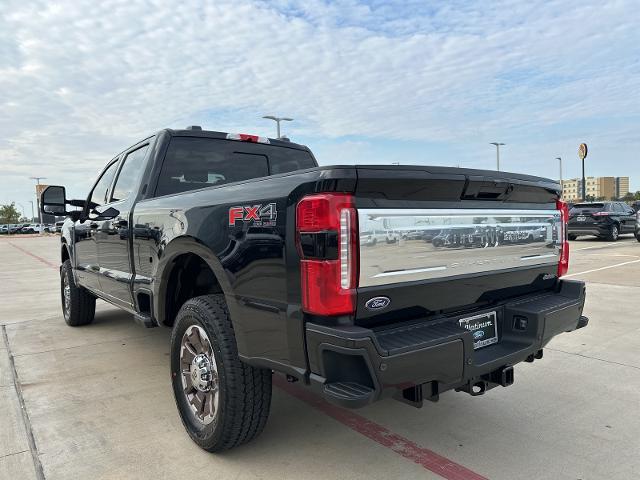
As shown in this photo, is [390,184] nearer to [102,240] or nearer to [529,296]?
[529,296]

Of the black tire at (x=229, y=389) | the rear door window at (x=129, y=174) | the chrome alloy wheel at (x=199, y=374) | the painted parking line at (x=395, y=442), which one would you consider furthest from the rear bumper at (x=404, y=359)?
the rear door window at (x=129, y=174)

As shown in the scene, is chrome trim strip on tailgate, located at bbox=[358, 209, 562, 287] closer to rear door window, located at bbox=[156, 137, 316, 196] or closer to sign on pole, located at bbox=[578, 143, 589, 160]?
rear door window, located at bbox=[156, 137, 316, 196]

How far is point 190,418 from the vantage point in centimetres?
295

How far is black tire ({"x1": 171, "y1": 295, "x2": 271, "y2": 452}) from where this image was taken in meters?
2.56

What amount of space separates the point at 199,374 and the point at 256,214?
3.47ft

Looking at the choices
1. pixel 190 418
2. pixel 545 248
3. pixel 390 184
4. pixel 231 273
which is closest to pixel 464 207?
pixel 390 184

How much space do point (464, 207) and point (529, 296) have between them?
928 mm

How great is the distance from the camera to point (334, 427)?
3.14 m

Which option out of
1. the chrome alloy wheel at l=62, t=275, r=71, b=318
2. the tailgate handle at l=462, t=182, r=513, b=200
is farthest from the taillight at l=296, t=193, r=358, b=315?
the chrome alloy wheel at l=62, t=275, r=71, b=318

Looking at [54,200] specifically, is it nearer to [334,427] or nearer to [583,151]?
[334,427]

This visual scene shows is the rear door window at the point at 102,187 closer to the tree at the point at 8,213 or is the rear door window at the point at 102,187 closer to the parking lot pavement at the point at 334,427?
the parking lot pavement at the point at 334,427

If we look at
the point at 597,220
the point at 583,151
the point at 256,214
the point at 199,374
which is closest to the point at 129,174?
the point at 199,374

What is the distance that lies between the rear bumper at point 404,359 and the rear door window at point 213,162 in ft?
7.49

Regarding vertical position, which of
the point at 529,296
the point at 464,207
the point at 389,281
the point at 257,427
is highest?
the point at 464,207
